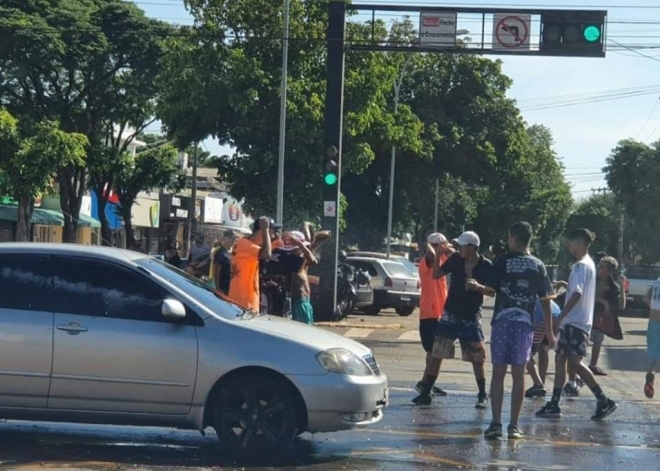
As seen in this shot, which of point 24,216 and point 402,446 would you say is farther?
point 24,216

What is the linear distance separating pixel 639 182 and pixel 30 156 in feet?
98.8

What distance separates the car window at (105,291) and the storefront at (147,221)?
4748cm

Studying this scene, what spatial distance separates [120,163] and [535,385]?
117ft

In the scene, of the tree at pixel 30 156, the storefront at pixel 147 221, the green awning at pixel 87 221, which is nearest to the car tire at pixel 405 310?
the tree at pixel 30 156

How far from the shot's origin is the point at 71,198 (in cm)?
4481

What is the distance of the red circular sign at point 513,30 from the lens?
2169 centimetres

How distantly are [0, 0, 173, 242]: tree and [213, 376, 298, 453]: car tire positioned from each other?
33651 millimetres

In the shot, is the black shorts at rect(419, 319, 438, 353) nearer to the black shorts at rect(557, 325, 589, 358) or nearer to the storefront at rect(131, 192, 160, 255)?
the black shorts at rect(557, 325, 589, 358)

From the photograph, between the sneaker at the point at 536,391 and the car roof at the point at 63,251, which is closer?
the car roof at the point at 63,251

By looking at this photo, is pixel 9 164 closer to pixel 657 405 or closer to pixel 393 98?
pixel 393 98

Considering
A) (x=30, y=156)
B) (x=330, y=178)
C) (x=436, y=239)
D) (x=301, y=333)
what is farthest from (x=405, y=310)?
(x=301, y=333)

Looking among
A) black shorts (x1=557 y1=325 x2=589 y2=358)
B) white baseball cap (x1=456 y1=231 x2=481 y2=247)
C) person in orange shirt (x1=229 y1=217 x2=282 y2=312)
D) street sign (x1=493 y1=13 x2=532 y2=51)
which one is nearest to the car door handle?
person in orange shirt (x1=229 y1=217 x2=282 y2=312)

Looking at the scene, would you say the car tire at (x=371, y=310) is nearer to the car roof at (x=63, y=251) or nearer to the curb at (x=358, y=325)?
the curb at (x=358, y=325)

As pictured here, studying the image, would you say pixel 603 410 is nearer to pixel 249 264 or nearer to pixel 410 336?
pixel 249 264
